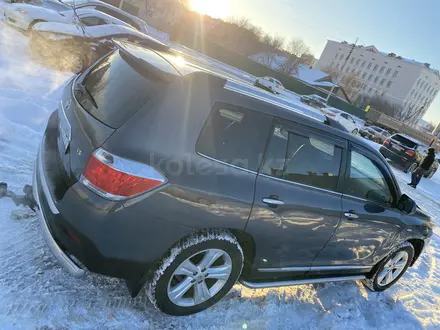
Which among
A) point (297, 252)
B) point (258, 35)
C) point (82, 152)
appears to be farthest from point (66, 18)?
point (258, 35)

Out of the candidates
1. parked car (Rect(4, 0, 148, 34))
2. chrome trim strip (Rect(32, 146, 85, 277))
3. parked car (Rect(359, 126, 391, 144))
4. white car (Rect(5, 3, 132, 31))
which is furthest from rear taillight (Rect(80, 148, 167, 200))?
parked car (Rect(359, 126, 391, 144))

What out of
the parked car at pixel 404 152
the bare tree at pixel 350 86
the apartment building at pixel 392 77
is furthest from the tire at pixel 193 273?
the apartment building at pixel 392 77

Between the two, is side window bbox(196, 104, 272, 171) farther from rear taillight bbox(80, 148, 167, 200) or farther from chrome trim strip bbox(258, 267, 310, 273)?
chrome trim strip bbox(258, 267, 310, 273)

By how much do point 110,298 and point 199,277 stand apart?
0.76 metres

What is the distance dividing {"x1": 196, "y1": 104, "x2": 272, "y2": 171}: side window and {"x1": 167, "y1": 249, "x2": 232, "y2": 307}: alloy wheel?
738mm

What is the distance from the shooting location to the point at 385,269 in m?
4.26

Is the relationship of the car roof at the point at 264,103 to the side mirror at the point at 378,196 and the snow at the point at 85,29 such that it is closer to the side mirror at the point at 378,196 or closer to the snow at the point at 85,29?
the side mirror at the point at 378,196

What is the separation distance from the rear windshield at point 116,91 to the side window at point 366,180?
2.08 meters

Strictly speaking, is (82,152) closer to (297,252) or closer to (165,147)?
(165,147)

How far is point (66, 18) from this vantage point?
9.39 metres

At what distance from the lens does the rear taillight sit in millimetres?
2162

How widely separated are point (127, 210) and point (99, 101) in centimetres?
90

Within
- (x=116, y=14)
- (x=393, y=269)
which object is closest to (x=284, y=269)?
(x=393, y=269)

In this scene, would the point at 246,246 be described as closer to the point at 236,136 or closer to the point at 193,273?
the point at 193,273
